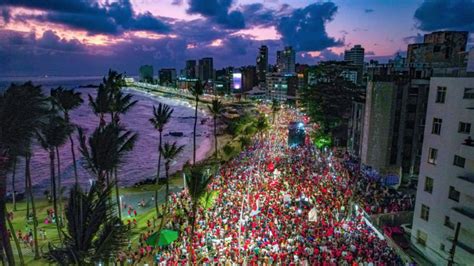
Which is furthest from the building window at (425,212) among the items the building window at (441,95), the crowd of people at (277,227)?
the building window at (441,95)

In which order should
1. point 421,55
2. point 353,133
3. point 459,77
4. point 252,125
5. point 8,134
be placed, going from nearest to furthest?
point 8,134 → point 459,77 → point 353,133 → point 421,55 → point 252,125

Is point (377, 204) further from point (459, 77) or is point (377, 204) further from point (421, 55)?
point (421, 55)

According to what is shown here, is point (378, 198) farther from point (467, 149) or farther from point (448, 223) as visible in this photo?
point (467, 149)

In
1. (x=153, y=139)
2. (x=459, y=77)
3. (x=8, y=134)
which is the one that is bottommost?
(x=153, y=139)

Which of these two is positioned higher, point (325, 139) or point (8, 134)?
point (8, 134)

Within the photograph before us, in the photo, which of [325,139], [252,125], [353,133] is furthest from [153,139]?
[353,133]

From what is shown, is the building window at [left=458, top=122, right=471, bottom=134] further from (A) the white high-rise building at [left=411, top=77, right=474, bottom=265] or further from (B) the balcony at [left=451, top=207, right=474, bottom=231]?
(B) the balcony at [left=451, top=207, right=474, bottom=231]

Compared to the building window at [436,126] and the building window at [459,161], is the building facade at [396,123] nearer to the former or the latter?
the building window at [436,126]

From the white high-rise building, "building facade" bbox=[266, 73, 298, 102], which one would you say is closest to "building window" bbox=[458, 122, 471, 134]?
the white high-rise building
